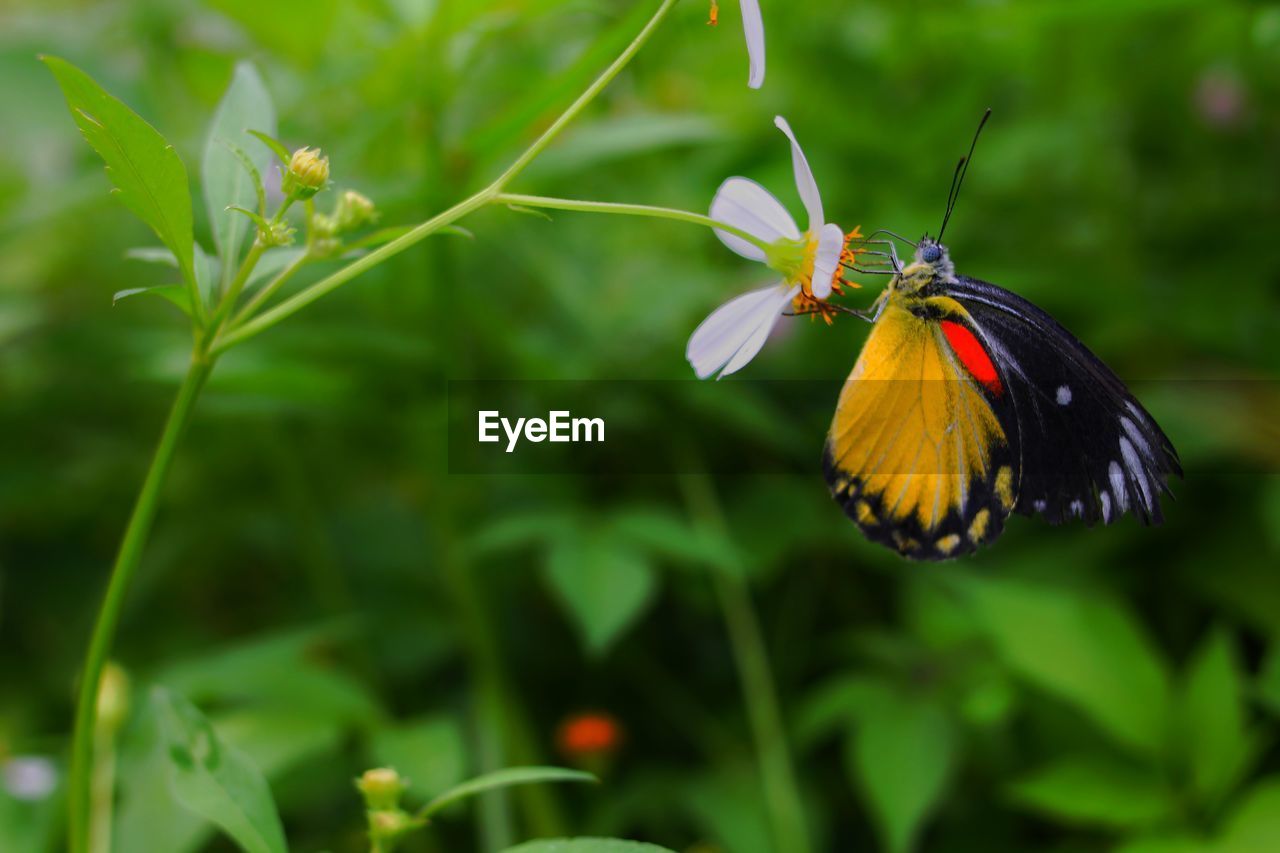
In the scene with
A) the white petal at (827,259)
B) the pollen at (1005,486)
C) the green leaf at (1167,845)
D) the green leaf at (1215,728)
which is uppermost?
the white petal at (827,259)

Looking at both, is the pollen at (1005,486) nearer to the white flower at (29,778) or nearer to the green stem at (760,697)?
the green stem at (760,697)

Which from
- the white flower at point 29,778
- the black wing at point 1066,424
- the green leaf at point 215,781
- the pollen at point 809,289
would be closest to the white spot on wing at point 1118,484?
the black wing at point 1066,424

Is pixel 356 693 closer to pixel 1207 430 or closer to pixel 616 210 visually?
pixel 616 210

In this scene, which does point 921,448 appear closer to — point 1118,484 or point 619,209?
point 1118,484

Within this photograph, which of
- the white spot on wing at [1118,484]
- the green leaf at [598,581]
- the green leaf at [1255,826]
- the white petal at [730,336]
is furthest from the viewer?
the green leaf at [598,581]

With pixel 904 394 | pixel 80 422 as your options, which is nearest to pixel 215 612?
pixel 80 422
